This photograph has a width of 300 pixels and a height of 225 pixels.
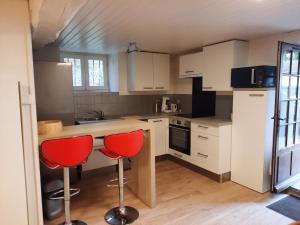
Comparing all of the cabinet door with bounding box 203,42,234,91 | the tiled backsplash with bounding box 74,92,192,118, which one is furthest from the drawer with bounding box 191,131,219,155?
the tiled backsplash with bounding box 74,92,192,118

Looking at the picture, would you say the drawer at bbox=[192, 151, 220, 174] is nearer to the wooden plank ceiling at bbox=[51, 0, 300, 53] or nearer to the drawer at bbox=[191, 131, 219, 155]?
the drawer at bbox=[191, 131, 219, 155]

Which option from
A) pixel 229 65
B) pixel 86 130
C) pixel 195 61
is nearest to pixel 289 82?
pixel 229 65

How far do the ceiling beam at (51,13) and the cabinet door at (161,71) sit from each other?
237 cm

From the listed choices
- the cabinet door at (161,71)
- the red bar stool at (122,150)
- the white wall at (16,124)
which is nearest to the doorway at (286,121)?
the red bar stool at (122,150)

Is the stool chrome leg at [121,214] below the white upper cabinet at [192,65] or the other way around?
below

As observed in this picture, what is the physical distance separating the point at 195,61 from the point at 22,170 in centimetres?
302

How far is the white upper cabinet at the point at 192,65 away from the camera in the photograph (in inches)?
143

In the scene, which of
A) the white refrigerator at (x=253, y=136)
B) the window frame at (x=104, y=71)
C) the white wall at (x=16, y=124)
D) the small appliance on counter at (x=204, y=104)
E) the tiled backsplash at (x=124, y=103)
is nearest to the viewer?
the white wall at (x=16, y=124)

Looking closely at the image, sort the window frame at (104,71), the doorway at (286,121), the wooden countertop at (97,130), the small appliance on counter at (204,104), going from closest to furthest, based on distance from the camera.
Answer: the wooden countertop at (97,130), the doorway at (286,121), the small appliance on counter at (204,104), the window frame at (104,71)

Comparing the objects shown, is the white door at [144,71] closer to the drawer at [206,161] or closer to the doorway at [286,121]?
the drawer at [206,161]

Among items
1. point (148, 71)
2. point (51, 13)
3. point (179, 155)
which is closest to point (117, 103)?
point (148, 71)

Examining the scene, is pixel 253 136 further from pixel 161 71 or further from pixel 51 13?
pixel 51 13

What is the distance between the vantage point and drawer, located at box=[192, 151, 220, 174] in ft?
10.2

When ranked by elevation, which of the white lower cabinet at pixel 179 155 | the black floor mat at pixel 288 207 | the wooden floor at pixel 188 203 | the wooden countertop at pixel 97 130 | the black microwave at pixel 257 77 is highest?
the black microwave at pixel 257 77
